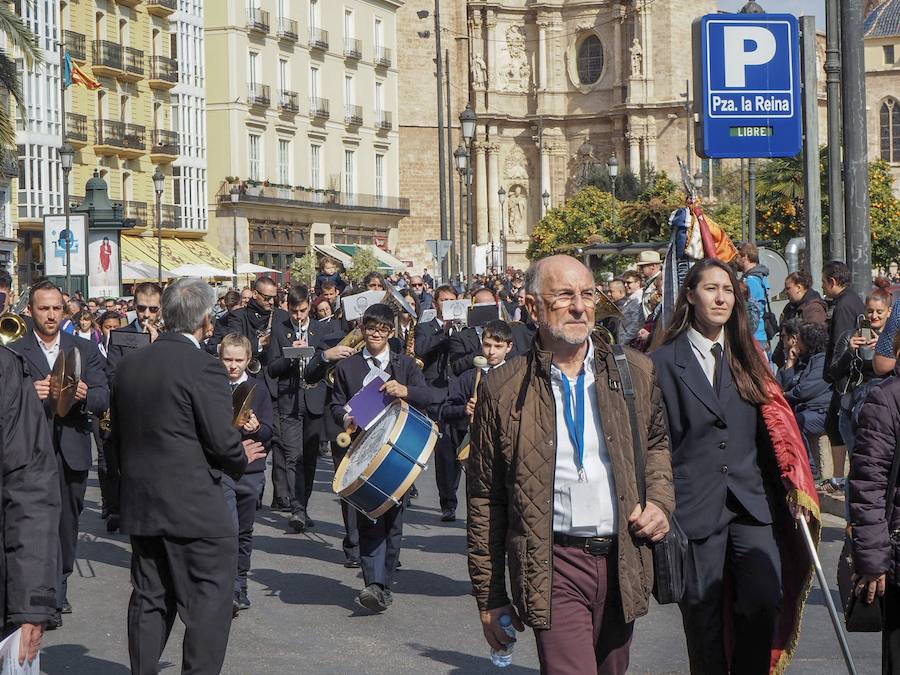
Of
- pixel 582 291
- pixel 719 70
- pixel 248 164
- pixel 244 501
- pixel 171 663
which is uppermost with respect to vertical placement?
pixel 248 164

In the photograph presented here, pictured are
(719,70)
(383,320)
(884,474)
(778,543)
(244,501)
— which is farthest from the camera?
(719,70)

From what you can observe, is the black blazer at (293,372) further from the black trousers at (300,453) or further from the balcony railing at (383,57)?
the balcony railing at (383,57)

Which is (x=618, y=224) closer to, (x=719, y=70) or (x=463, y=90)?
(x=463, y=90)

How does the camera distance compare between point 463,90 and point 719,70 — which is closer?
point 719,70

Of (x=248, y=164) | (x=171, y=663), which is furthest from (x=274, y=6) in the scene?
(x=171, y=663)

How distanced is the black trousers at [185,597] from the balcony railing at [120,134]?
2049 inches

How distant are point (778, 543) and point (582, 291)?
1544mm

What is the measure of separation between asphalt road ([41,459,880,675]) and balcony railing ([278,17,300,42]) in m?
57.3

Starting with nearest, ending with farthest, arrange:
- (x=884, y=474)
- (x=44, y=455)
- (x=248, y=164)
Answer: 1. (x=44, y=455)
2. (x=884, y=474)
3. (x=248, y=164)

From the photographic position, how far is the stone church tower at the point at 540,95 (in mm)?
82750

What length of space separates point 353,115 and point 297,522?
62.7 meters

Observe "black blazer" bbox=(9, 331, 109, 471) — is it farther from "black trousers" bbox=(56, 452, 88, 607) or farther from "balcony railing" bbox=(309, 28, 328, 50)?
"balcony railing" bbox=(309, 28, 328, 50)

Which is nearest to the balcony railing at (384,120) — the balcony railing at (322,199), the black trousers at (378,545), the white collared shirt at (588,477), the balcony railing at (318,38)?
the balcony railing at (322,199)

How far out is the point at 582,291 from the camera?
523 centimetres
